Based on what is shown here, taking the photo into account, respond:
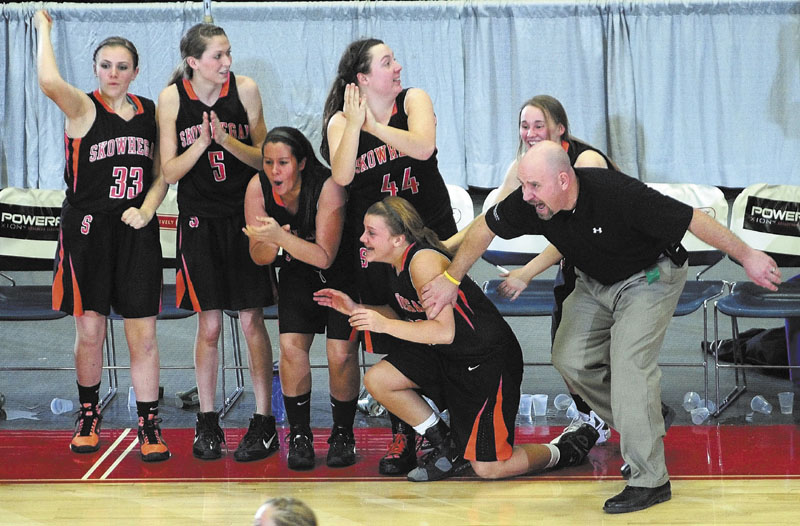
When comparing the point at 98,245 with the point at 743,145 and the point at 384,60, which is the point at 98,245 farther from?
the point at 743,145

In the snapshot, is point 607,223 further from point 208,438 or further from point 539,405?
point 208,438

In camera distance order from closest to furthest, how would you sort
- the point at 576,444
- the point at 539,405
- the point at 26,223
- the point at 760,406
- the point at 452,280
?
the point at 452,280, the point at 576,444, the point at 760,406, the point at 539,405, the point at 26,223

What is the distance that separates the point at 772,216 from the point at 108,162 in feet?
12.1

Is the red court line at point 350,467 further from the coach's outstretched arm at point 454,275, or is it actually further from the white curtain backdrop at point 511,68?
the white curtain backdrop at point 511,68

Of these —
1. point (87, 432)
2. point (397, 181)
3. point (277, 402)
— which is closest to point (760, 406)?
point (397, 181)

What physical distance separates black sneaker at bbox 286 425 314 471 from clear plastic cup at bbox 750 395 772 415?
2.26 metres

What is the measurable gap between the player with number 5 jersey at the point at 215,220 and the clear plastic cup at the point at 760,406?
2.41 meters

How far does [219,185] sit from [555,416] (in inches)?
80.7

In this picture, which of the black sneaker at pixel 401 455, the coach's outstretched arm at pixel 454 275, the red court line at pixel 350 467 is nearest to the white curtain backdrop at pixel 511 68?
the red court line at pixel 350 467

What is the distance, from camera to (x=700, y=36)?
905 centimetres

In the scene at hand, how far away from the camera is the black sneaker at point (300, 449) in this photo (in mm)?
4246

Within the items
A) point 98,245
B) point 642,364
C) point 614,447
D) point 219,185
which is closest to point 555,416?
point 614,447

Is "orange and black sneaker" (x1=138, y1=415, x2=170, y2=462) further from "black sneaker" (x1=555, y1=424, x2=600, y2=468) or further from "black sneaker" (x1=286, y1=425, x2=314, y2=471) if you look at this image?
"black sneaker" (x1=555, y1=424, x2=600, y2=468)

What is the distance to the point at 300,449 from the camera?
4.28 metres
